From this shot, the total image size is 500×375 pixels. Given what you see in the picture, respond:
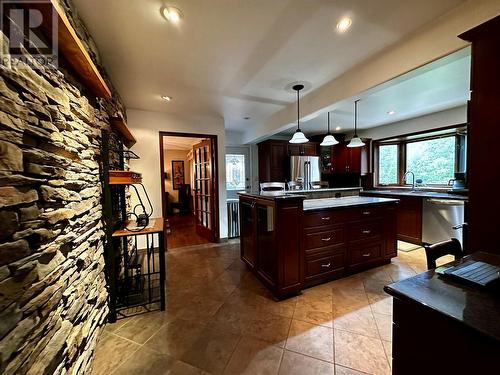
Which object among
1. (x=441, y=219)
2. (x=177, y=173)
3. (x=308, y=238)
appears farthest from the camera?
(x=177, y=173)

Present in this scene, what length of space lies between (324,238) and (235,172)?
369 cm

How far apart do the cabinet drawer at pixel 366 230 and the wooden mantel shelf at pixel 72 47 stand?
3.00 meters

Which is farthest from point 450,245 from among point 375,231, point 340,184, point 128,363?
point 340,184

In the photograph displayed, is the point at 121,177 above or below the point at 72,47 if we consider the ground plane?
below

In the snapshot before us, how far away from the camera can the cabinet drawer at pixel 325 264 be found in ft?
7.95

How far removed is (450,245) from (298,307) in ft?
4.62

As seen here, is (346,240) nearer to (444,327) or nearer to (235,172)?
(444,327)

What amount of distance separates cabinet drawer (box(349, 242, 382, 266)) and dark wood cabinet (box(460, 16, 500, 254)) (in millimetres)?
1480

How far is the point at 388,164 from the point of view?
499 centimetres

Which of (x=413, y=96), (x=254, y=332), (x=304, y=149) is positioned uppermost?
(x=413, y=96)

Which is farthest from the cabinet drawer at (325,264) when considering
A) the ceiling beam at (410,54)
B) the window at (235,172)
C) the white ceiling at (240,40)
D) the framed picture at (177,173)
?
the framed picture at (177,173)

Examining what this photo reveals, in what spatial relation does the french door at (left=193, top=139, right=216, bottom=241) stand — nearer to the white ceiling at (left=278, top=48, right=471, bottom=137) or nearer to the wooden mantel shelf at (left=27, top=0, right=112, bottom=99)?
the white ceiling at (left=278, top=48, right=471, bottom=137)

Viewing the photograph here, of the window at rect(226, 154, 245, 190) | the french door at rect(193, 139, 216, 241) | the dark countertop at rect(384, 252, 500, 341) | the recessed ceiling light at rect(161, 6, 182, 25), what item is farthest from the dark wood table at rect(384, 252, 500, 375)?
the window at rect(226, 154, 245, 190)

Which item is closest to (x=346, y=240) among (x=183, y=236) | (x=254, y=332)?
(x=254, y=332)
